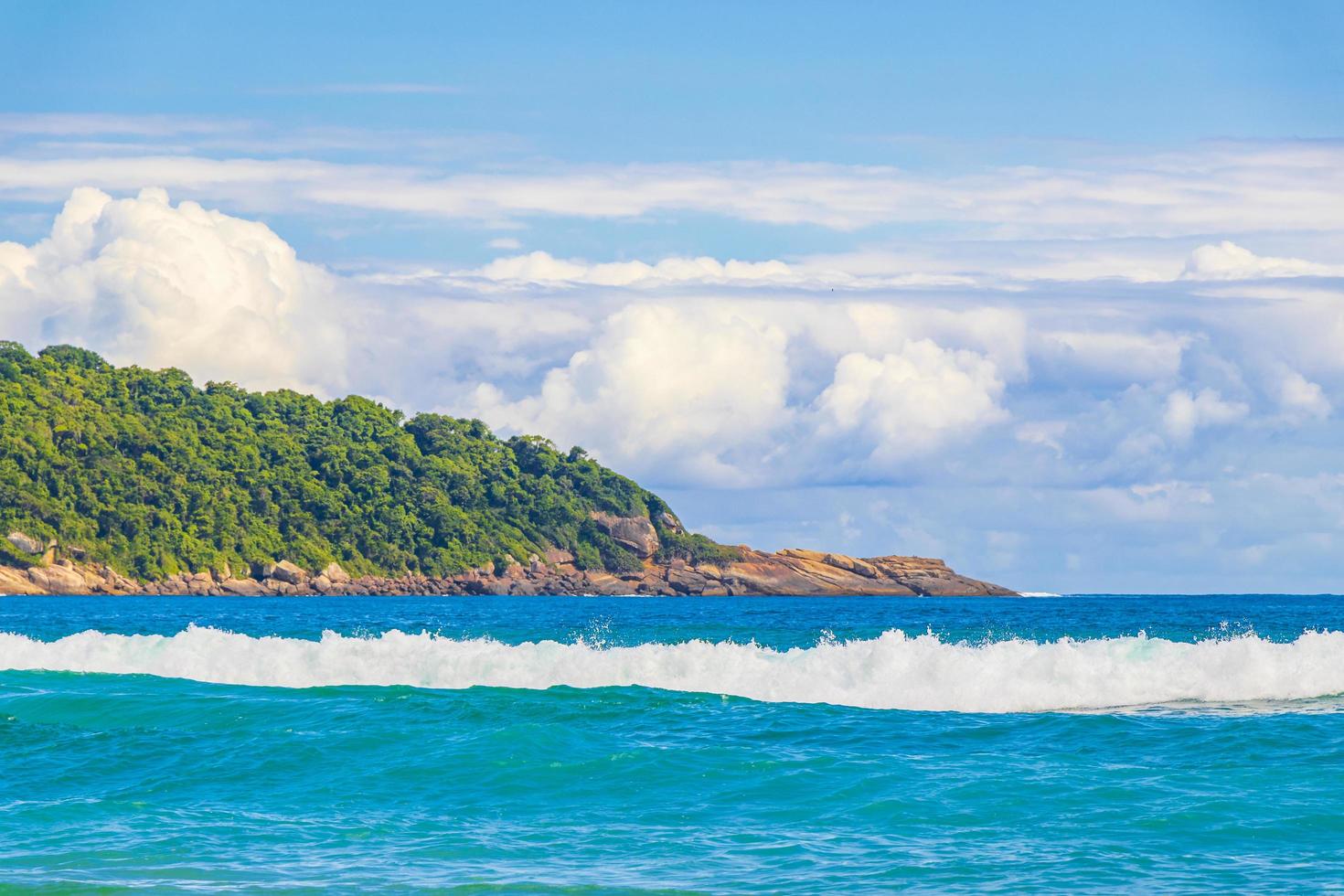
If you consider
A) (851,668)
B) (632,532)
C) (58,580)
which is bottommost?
(58,580)

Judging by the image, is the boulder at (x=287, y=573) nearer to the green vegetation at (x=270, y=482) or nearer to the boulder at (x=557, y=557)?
the green vegetation at (x=270, y=482)

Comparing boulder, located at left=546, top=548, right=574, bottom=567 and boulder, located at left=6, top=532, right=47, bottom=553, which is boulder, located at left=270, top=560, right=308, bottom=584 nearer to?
boulder, located at left=6, top=532, right=47, bottom=553

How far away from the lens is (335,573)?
146 metres

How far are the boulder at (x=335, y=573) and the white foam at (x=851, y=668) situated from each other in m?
115

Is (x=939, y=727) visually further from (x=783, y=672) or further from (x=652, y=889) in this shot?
(x=652, y=889)

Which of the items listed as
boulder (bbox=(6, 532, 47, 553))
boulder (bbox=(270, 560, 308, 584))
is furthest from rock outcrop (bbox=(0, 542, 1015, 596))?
boulder (bbox=(6, 532, 47, 553))

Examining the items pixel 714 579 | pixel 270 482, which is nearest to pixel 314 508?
pixel 270 482

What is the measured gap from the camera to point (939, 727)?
2031cm

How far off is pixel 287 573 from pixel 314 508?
11901 mm

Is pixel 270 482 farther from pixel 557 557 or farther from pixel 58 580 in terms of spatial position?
pixel 557 557

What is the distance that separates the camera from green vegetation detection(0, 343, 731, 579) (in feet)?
451

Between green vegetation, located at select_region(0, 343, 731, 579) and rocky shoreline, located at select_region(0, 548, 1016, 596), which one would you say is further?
rocky shoreline, located at select_region(0, 548, 1016, 596)

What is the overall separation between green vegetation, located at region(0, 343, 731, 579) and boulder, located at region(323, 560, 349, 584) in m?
1.96

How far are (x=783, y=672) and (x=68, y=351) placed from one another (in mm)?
164225
